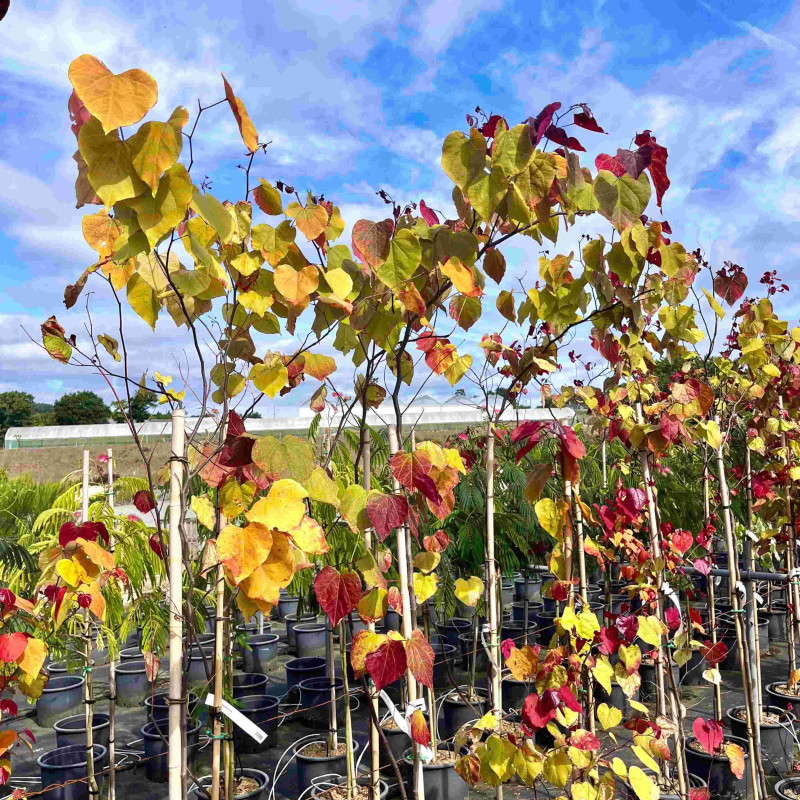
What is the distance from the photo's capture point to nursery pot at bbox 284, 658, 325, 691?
4.49 metres

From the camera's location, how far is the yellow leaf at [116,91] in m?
0.73

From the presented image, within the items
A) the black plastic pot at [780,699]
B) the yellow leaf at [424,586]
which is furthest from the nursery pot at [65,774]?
the black plastic pot at [780,699]

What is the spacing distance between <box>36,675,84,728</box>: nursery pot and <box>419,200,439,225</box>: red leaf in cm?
417

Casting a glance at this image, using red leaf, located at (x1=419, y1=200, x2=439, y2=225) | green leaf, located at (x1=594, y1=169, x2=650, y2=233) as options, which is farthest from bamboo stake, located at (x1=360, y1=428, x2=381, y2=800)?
green leaf, located at (x1=594, y1=169, x2=650, y2=233)

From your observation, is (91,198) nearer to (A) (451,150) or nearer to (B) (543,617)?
(A) (451,150)

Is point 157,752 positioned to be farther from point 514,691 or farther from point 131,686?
point 514,691

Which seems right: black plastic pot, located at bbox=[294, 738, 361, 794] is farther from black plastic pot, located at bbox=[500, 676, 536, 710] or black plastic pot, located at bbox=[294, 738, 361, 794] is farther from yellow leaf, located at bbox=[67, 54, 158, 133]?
yellow leaf, located at bbox=[67, 54, 158, 133]

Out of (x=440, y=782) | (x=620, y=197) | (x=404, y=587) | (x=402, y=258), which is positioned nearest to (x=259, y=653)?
(x=440, y=782)

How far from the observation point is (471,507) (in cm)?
463

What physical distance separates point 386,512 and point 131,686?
4.35 metres

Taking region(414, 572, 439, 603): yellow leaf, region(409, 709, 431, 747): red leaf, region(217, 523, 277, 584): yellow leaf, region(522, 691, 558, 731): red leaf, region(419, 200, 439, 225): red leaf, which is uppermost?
region(419, 200, 439, 225): red leaf

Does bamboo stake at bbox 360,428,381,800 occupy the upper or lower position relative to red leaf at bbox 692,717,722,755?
upper

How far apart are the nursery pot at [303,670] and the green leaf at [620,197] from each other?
3924 millimetres

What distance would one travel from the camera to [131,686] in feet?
15.7
